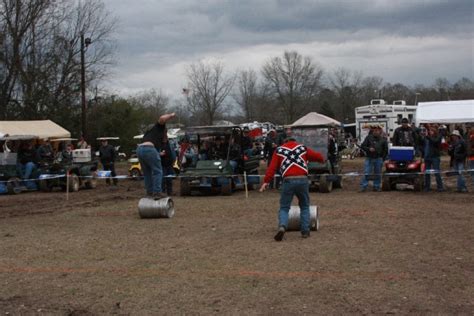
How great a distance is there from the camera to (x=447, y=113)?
1866 centimetres

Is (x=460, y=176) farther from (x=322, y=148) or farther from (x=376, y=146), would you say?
(x=322, y=148)

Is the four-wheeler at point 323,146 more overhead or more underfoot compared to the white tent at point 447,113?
more underfoot

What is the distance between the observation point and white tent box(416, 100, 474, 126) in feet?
60.0

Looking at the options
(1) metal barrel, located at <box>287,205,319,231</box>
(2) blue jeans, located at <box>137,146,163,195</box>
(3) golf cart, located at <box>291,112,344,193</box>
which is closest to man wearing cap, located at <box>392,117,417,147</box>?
(3) golf cart, located at <box>291,112,344,193</box>

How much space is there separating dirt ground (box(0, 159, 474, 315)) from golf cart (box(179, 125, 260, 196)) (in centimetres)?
360

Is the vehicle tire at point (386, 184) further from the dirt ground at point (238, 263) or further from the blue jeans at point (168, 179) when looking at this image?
the blue jeans at point (168, 179)

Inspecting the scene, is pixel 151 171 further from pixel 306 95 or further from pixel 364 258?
pixel 306 95

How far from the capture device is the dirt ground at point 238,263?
6129 millimetres

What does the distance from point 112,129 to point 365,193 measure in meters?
33.5

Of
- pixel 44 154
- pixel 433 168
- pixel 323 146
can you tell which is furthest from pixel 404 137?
pixel 44 154

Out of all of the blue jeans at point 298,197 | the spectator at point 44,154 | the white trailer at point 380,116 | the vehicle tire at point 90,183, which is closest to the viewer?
the blue jeans at point 298,197

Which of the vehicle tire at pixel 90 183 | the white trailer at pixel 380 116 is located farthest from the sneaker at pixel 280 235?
the white trailer at pixel 380 116

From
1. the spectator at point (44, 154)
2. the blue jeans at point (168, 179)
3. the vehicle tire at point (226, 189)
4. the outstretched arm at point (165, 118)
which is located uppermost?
the outstretched arm at point (165, 118)

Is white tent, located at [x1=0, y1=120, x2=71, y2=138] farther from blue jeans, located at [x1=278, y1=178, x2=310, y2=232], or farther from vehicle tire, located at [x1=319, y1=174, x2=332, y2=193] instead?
blue jeans, located at [x1=278, y1=178, x2=310, y2=232]
